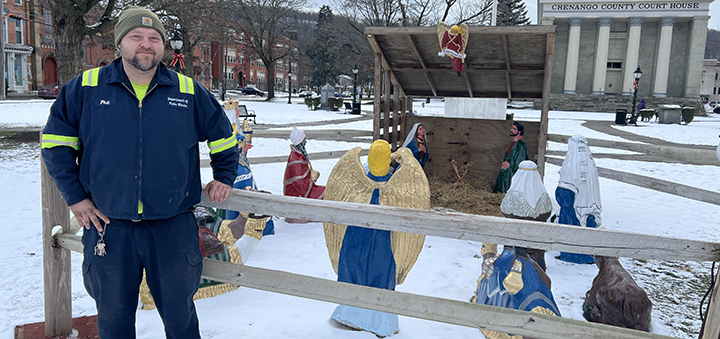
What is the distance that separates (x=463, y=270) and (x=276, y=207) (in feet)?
9.49

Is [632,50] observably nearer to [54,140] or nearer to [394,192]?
[394,192]

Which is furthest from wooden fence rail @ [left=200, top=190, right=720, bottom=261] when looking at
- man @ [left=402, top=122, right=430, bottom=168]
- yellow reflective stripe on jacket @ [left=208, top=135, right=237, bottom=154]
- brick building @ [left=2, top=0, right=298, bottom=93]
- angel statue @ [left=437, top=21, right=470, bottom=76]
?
brick building @ [left=2, top=0, right=298, bottom=93]

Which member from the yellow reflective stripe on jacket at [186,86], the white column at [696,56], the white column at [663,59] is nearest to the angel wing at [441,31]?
the yellow reflective stripe on jacket at [186,86]

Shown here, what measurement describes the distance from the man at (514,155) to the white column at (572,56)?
37.0 meters

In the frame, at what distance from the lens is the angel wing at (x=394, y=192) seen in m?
3.18

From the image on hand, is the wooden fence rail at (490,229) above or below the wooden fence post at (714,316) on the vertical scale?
above

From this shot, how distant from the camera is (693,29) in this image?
38625mm

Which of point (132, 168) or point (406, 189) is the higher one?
point (132, 168)

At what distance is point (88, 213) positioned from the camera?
2.12 m

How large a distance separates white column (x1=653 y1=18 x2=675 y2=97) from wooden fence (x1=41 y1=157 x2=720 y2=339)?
44.5 meters

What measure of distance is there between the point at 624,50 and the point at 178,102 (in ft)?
154

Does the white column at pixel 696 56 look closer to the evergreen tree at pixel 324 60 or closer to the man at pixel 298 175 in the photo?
the evergreen tree at pixel 324 60

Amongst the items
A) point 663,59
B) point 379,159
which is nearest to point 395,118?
point 379,159

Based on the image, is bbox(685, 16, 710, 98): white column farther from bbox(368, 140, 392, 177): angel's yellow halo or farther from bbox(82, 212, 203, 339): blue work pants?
bbox(82, 212, 203, 339): blue work pants
